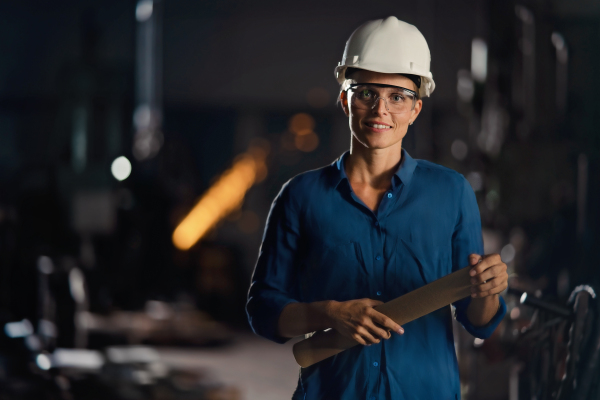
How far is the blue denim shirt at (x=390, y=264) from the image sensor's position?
3.54 feet

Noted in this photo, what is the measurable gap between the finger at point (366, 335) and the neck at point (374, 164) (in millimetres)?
252

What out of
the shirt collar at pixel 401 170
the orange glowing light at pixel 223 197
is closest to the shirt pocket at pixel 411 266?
the shirt collar at pixel 401 170

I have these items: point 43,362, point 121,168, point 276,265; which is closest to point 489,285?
point 276,265

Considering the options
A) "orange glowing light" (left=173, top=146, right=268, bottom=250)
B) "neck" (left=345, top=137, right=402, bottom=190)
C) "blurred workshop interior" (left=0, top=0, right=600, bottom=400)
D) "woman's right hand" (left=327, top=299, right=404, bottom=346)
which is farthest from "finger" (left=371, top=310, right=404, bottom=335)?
"orange glowing light" (left=173, top=146, right=268, bottom=250)

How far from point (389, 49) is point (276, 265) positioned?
417 millimetres

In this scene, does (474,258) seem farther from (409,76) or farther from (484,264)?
(409,76)

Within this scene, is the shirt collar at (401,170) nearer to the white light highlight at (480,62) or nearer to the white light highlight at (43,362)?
the white light highlight at (480,62)

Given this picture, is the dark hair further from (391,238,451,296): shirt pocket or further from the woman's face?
(391,238,451,296): shirt pocket

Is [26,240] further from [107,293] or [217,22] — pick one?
[217,22]

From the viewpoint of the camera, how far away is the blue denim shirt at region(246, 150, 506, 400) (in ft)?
3.54

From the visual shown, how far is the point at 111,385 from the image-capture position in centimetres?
387

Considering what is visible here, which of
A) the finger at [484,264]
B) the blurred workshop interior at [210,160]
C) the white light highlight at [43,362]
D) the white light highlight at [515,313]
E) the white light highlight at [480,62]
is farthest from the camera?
the white light highlight at [43,362]

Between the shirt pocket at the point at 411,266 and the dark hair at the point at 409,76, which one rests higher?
the dark hair at the point at 409,76

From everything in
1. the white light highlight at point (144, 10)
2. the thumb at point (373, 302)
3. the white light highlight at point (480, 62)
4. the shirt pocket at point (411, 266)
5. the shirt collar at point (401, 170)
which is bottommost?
the thumb at point (373, 302)
